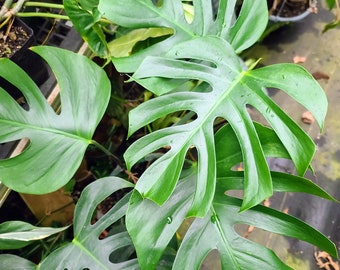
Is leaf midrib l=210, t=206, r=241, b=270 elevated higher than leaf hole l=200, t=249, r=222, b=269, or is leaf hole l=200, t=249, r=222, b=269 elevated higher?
leaf midrib l=210, t=206, r=241, b=270

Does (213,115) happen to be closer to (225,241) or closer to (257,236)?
(225,241)

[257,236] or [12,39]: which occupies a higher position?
[12,39]

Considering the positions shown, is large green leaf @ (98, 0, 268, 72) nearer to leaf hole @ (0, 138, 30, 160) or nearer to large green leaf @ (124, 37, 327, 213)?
large green leaf @ (124, 37, 327, 213)

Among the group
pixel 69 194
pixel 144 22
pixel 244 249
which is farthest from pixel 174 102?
pixel 69 194

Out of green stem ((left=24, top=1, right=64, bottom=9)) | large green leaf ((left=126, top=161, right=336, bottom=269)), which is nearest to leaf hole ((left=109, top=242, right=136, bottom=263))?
large green leaf ((left=126, top=161, right=336, bottom=269))

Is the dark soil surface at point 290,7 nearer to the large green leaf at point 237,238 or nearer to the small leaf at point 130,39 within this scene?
the small leaf at point 130,39

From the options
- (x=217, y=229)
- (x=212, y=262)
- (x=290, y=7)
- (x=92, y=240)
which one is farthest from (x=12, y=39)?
(x=290, y=7)

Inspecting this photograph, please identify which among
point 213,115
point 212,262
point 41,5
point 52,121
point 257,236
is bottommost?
point 212,262

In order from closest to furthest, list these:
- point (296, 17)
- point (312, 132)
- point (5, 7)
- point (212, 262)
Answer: point (5, 7) → point (212, 262) → point (312, 132) → point (296, 17)

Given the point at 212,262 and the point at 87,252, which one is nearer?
the point at 87,252
